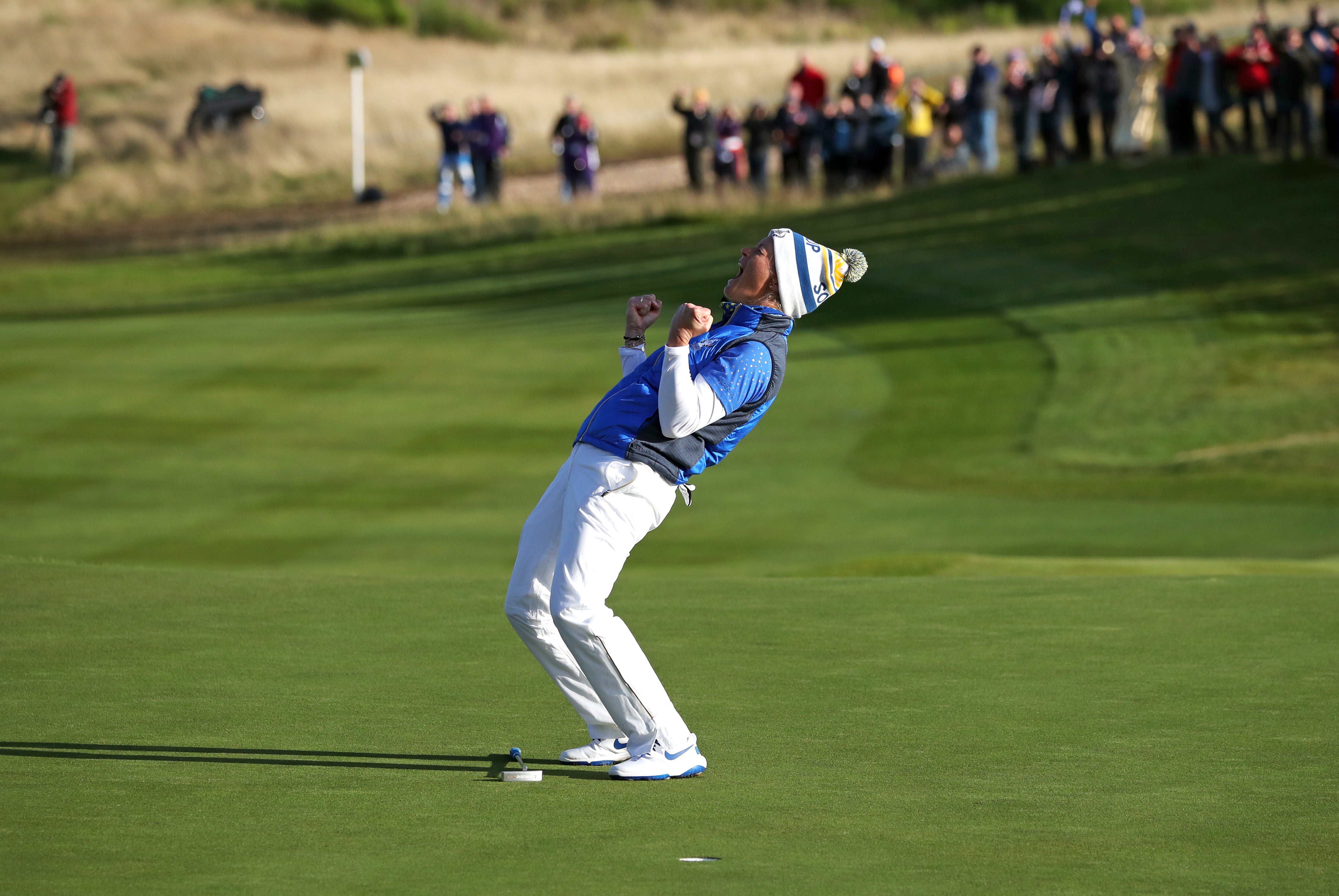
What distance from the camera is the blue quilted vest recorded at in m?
6.06

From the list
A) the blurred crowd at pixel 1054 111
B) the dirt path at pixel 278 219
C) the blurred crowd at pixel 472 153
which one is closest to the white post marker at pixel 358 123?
the dirt path at pixel 278 219

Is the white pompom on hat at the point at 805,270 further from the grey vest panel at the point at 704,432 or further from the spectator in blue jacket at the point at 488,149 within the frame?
the spectator in blue jacket at the point at 488,149

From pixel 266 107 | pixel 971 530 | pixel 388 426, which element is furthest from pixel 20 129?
pixel 971 530

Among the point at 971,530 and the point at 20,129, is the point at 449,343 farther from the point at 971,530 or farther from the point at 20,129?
the point at 20,129

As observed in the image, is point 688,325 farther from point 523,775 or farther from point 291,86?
point 291,86

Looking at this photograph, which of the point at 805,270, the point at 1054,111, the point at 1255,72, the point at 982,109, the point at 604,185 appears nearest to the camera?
the point at 805,270

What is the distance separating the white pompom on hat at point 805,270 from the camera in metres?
6.12

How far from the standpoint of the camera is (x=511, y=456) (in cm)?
1805

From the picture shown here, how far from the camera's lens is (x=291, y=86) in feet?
177

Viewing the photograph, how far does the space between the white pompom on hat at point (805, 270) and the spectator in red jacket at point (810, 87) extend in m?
31.1

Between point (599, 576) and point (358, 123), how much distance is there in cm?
4002

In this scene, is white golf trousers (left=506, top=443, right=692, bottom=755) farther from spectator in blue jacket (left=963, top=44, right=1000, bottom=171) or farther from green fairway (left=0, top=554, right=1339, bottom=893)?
spectator in blue jacket (left=963, top=44, right=1000, bottom=171)

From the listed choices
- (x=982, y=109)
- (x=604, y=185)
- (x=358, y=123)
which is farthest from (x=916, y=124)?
(x=358, y=123)

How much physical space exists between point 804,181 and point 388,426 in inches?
806
